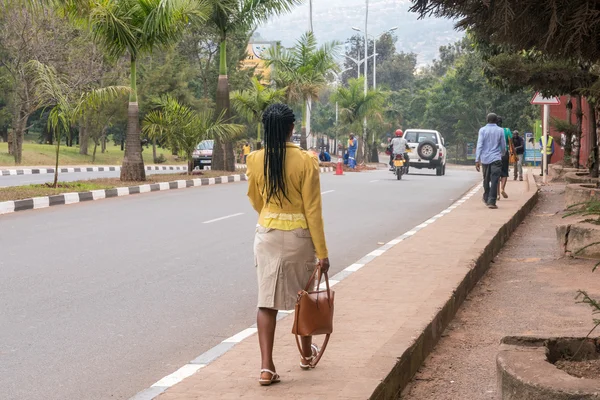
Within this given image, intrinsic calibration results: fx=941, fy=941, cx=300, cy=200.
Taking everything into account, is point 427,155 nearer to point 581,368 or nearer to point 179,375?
point 179,375

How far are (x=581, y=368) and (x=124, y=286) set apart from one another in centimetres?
502

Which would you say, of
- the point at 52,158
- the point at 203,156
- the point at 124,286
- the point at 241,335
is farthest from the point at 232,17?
the point at 241,335

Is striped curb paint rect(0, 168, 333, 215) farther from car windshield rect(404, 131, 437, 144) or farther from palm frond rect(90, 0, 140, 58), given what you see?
car windshield rect(404, 131, 437, 144)

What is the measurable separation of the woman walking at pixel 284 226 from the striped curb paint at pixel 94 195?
1279 cm

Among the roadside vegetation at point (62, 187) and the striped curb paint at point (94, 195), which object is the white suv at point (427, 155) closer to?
the striped curb paint at point (94, 195)

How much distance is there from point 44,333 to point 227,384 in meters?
2.33

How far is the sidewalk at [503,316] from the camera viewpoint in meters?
5.78

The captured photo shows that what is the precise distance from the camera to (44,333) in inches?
267

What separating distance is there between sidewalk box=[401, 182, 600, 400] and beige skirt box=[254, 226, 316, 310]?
0.98m

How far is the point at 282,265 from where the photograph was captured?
5.17 m

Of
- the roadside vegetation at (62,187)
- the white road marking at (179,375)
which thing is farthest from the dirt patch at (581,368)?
the roadside vegetation at (62,187)

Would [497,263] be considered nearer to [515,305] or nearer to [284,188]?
[515,305]

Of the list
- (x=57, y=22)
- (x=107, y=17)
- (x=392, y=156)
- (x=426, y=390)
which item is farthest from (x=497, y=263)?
(x=57, y=22)

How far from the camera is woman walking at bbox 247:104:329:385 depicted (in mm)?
5176
